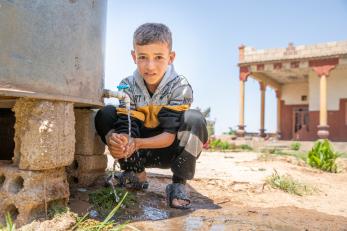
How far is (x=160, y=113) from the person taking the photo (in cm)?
233

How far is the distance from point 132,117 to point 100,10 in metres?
0.73

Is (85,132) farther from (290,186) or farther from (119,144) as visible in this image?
(290,186)

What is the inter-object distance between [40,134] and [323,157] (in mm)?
4598

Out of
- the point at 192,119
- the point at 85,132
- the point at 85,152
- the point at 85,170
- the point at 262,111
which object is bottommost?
the point at 85,170

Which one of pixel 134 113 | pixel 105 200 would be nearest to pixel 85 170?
pixel 105 200

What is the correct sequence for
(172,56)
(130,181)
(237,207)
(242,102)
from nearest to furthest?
(172,56), (237,207), (130,181), (242,102)

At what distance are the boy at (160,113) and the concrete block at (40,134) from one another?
40cm

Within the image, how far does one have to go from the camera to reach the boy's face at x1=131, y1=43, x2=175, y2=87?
7.30ft

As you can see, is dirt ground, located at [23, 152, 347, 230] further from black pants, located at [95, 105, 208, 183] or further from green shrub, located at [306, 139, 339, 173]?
green shrub, located at [306, 139, 339, 173]

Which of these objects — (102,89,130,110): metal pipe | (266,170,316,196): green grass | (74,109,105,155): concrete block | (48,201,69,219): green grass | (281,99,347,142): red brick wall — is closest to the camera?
(48,201,69,219): green grass

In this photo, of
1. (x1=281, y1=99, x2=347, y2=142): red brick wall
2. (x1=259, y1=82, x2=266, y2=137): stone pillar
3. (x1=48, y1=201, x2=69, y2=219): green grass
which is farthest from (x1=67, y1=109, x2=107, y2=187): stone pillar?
(x1=259, y1=82, x2=266, y2=137): stone pillar

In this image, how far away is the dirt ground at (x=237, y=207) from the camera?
79.0 inches

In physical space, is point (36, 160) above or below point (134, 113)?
below

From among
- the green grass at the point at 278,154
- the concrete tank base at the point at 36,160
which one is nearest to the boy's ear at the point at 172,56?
the concrete tank base at the point at 36,160
